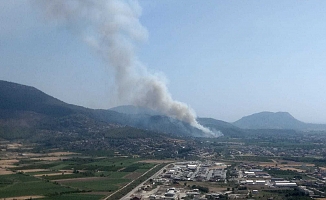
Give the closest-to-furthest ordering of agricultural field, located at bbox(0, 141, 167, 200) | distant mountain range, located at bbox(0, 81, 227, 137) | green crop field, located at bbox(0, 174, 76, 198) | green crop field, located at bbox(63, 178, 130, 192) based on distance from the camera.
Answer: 1. green crop field, located at bbox(0, 174, 76, 198)
2. agricultural field, located at bbox(0, 141, 167, 200)
3. green crop field, located at bbox(63, 178, 130, 192)
4. distant mountain range, located at bbox(0, 81, 227, 137)

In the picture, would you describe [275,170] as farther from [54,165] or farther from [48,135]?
[48,135]

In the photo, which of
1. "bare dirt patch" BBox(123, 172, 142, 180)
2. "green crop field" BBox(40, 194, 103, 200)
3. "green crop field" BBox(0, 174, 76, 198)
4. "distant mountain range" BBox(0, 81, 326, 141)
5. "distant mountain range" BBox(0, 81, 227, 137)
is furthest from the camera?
"distant mountain range" BBox(0, 81, 227, 137)

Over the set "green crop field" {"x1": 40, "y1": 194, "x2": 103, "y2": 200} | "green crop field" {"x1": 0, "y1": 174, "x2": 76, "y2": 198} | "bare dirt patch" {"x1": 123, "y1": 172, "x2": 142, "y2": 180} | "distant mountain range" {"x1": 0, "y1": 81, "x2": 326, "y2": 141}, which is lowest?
"green crop field" {"x1": 40, "y1": 194, "x2": 103, "y2": 200}

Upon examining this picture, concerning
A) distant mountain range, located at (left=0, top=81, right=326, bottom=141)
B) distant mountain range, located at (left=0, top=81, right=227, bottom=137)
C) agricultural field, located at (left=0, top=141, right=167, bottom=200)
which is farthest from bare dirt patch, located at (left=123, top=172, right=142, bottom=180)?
distant mountain range, located at (left=0, top=81, right=227, bottom=137)

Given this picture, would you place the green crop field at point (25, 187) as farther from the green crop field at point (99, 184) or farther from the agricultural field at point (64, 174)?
the green crop field at point (99, 184)

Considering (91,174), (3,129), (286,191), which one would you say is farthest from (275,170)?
(3,129)

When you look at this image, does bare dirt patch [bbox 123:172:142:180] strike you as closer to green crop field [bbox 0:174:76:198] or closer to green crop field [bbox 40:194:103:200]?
green crop field [bbox 0:174:76:198]

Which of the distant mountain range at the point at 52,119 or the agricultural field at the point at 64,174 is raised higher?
the distant mountain range at the point at 52,119

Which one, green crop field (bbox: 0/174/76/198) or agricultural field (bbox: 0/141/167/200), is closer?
green crop field (bbox: 0/174/76/198)

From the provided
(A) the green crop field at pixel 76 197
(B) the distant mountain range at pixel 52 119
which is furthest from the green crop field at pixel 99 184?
(B) the distant mountain range at pixel 52 119
